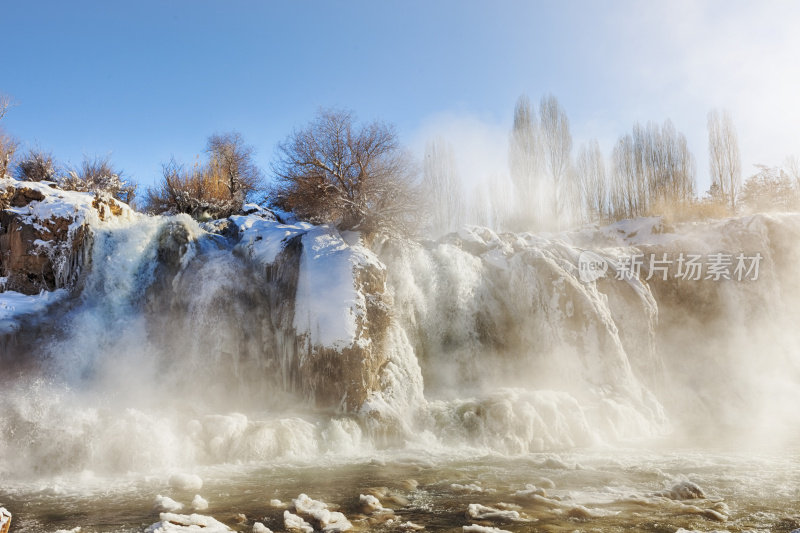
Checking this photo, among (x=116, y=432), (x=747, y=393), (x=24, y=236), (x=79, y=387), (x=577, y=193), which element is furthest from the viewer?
(x=577, y=193)

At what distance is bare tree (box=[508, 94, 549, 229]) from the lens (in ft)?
117

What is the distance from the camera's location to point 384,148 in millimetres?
15602

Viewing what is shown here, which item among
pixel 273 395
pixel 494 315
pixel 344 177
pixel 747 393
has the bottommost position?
pixel 747 393

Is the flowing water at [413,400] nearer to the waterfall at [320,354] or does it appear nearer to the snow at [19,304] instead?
the waterfall at [320,354]

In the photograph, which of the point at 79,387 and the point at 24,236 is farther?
the point at 24,236

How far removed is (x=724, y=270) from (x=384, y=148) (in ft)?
44.3

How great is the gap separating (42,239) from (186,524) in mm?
10357

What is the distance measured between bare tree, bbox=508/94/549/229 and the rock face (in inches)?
1103

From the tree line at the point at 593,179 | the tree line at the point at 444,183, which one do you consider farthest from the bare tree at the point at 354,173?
the tree line at the point at 593,179

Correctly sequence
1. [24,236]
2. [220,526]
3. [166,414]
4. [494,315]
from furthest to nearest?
1. [494,315]
2. [24,236]
3. [166,414]
4. [220,526]

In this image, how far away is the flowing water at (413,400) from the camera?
271 inches

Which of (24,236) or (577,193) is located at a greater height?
(577,193)

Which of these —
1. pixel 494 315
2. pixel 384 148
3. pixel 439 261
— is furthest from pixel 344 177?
pixel 494 315

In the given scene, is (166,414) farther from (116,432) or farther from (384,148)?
(384,148)
